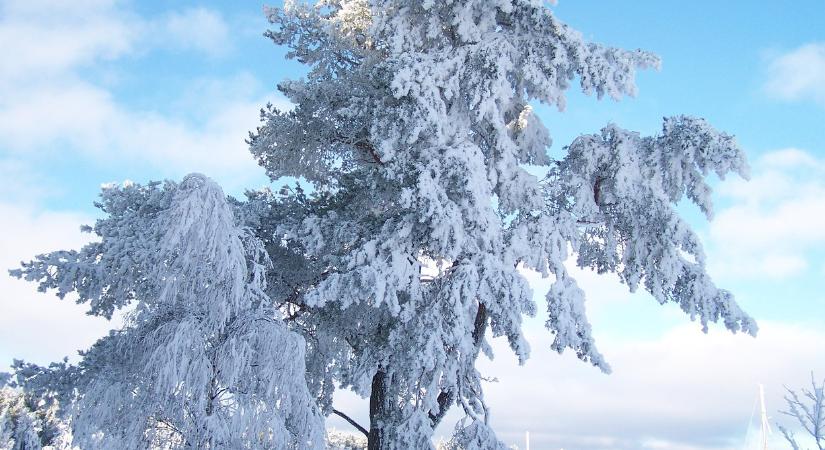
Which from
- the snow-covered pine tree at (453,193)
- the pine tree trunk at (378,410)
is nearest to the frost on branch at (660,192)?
the snow-covered pine tree at (453,193)

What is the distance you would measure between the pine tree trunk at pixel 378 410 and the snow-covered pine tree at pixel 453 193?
4cm

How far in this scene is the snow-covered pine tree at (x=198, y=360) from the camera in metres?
8.47

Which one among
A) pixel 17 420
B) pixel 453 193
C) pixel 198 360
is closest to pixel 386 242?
pixel 453 193

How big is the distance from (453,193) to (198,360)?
4.99 metres

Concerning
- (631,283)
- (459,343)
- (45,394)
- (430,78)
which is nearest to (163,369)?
(45,394)

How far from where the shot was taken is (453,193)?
11633 mm

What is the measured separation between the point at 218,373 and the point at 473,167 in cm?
509

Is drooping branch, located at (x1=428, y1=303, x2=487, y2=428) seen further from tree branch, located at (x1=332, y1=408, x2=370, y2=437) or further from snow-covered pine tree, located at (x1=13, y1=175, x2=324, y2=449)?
snow-covered pine tree, located at (x1=13, y1=175, x2=324, y2=449)

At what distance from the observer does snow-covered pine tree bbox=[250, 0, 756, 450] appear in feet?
37.4

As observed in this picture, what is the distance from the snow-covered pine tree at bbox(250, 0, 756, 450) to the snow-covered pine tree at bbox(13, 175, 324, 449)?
231 centimetres

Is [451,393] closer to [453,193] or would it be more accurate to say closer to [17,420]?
[453,193]

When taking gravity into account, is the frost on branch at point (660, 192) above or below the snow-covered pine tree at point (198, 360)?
above

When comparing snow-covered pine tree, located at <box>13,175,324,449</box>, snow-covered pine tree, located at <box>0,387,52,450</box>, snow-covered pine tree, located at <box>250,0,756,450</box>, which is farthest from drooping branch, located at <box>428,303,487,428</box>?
snow-covered pine tree, located at <box>0,387,52,450</box>

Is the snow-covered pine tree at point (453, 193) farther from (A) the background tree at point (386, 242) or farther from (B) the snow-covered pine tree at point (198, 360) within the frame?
(B) the snow-covered pine tree at point (198, 360)
